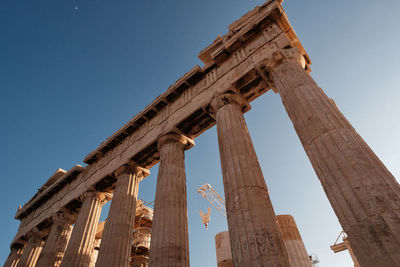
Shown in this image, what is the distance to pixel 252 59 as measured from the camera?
15086 millimetres

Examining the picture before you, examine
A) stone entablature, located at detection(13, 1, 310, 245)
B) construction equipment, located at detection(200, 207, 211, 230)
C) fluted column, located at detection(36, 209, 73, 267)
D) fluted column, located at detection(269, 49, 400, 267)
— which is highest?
construction equipment, located at detection(200, 207, 211, 230)

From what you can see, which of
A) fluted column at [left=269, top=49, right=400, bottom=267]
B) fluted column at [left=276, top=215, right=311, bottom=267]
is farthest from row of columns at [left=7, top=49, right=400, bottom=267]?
fluted column at [left=276, top=215, right=311, bottom=267]

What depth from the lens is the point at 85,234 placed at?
60.3 feet

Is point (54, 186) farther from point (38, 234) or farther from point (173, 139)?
point (173, 139)

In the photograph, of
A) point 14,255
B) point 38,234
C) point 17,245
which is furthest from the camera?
point 17,245

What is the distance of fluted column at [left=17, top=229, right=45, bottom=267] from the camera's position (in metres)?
23.5

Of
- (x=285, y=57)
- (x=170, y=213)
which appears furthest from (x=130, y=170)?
(x=285, y=57)

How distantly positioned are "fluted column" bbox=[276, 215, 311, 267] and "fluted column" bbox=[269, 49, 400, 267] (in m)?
9.65

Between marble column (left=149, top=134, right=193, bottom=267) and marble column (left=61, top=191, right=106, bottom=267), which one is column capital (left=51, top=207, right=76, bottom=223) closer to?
marble column (left=61, top=191, right=106, bottom=267)

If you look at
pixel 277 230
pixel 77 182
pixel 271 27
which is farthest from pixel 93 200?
pixel 271 27

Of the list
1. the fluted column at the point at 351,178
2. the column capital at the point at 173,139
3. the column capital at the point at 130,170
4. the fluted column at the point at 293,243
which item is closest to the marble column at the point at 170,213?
the column capital at the point at 173,139

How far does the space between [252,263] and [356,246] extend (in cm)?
312

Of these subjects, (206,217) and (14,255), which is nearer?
(14,255)

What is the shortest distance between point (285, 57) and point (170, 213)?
10304 millimetres
